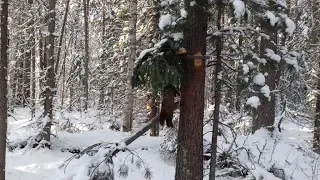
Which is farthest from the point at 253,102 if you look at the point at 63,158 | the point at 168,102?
the point at 63,158

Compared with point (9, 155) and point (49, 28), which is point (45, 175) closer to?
point (9, 155)

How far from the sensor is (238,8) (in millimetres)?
5527

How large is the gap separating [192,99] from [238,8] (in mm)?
1653

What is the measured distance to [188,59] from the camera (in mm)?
6262

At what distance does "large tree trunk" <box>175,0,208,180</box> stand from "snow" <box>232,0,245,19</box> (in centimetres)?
79

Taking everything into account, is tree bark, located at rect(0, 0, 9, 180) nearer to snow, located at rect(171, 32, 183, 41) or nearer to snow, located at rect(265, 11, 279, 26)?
snow, located at rect(171, 32, 183, 41)

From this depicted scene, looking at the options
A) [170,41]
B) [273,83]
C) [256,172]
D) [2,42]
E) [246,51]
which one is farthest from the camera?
[273,83]

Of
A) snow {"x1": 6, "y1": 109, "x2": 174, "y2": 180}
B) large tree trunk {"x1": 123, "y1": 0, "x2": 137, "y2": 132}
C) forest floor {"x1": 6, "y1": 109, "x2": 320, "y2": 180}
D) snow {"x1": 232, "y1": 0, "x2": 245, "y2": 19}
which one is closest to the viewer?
snow {"x1": 232, "y1": 0, "x2": 245, "y2": 19}

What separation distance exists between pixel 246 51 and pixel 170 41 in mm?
1644

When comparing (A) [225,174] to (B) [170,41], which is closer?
(B) [170,41]

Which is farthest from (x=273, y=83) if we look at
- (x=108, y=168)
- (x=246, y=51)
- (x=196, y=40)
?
(x=108, y=168)

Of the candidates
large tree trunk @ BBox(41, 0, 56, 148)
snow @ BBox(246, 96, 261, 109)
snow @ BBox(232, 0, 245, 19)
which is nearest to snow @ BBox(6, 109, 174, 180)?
large tree trunk @ BBox(41, 0, 56, 148)

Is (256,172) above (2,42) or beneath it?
beneath

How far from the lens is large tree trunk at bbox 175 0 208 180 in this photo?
247 inches
